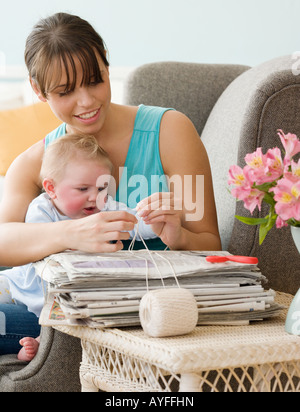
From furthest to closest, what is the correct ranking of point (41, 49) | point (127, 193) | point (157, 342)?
point (127, 193) → point (41, 49) → point (157, 342)

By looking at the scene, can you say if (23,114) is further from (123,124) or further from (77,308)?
(77,308)

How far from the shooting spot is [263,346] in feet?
3.09

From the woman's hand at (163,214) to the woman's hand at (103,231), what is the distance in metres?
0.03

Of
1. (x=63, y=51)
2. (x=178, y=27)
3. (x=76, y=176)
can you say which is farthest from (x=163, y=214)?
(x=178, y=27)

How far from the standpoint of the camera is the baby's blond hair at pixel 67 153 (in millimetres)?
1495

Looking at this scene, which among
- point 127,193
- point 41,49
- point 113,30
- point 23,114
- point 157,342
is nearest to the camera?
point 157,342

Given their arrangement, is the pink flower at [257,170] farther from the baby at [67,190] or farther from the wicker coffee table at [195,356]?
the baby at [67,190]

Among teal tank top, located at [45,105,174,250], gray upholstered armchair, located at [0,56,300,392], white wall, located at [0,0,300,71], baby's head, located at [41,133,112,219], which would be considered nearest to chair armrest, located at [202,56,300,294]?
gray upholstered armchair, located at [0,56,300,392]

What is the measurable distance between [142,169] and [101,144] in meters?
0.13

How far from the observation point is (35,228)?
1.33 m
